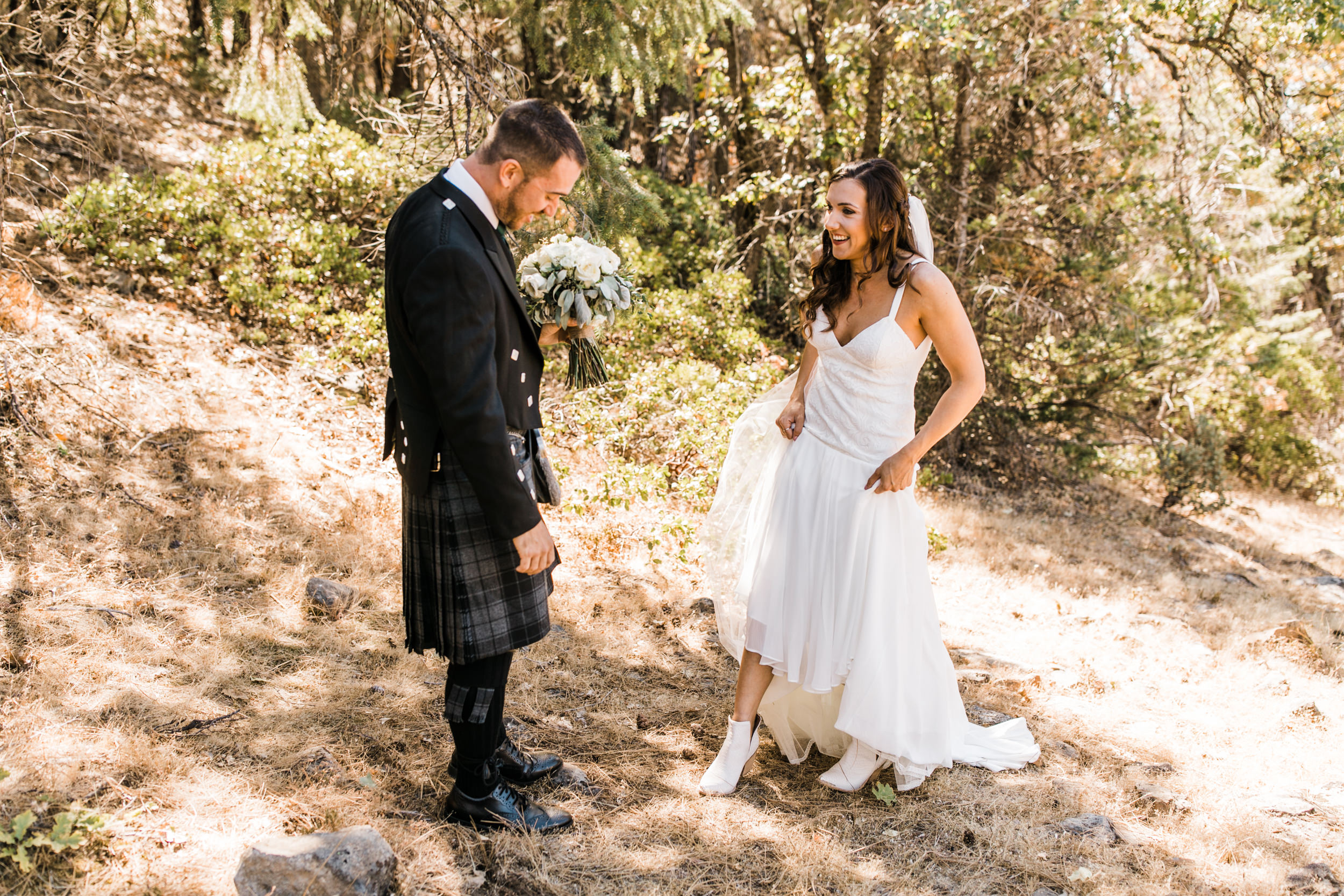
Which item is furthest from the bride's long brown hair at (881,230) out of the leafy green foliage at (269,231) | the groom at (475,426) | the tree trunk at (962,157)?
the tree trunk at (962,157)

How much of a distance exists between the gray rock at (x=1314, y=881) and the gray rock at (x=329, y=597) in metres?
3.64

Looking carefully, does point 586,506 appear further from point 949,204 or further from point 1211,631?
point 949,204

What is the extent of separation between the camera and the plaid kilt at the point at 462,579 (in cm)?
226

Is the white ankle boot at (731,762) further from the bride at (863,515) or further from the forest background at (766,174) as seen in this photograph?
the forest background at (766,174)

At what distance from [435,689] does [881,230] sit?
7.75ft

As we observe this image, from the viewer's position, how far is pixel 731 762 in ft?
9.57

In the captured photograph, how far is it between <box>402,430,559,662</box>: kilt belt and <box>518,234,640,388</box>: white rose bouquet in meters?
Answer: 0.38

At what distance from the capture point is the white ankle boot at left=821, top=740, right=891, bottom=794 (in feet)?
9.72

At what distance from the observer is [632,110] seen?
9484mm

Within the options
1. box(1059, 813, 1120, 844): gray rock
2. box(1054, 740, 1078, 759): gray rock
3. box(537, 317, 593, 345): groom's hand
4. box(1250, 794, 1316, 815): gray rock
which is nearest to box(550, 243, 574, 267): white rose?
box(537, 317, 593, 345): groom's hand

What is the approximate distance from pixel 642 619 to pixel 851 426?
195 cm

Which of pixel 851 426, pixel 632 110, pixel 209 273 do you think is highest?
pixel 632 110

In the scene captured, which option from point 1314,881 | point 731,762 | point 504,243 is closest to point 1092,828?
point 1314,881

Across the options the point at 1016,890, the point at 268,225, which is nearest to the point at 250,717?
the point at 1016,890
